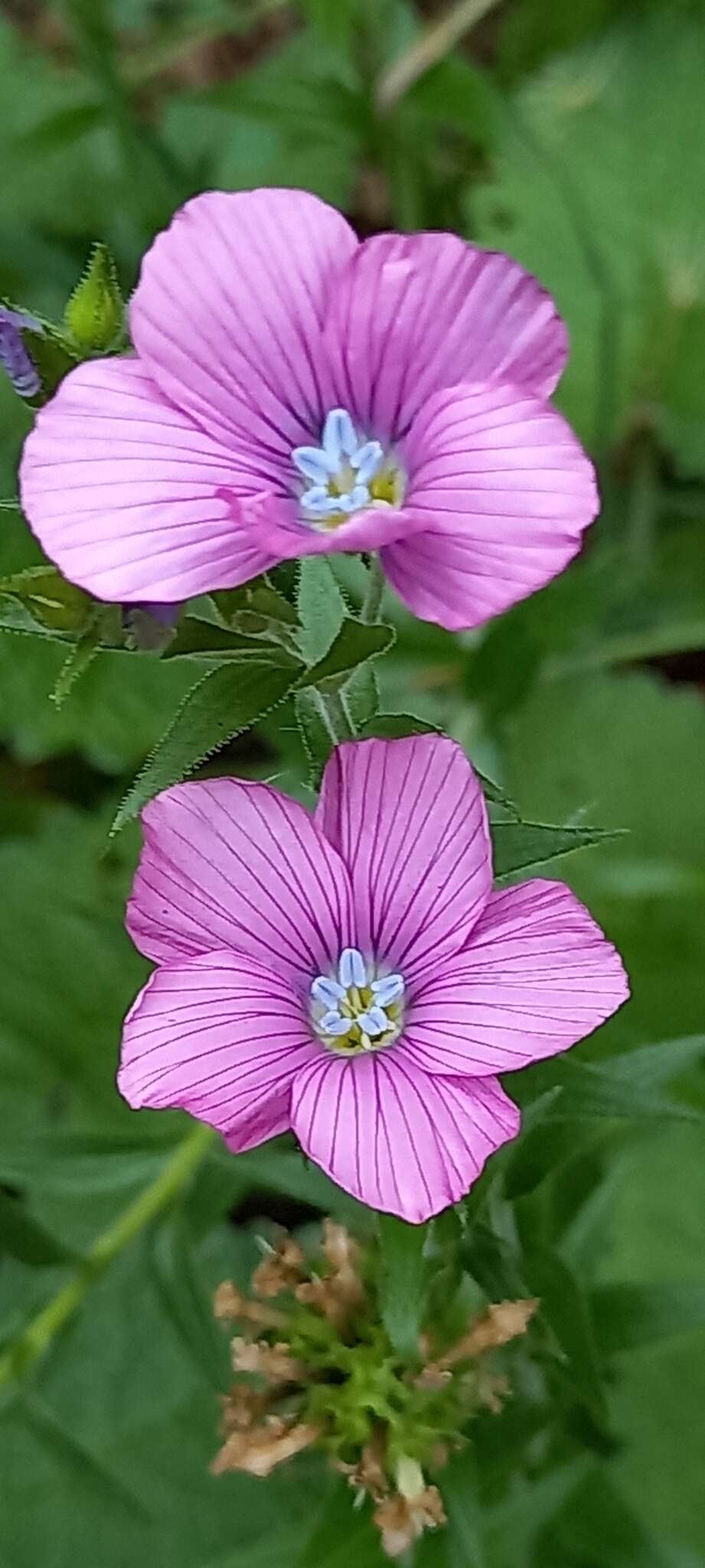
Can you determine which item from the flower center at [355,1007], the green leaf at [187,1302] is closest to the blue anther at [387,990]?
the flower center at [355,1007]

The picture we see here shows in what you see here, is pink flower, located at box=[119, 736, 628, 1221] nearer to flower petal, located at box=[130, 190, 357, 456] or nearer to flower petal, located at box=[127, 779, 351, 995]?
flower petal, located at box=[127, 779, 351, 995]

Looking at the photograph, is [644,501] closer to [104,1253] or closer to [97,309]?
[104,1253]

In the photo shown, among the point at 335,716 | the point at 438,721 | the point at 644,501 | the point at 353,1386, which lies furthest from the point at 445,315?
the point at 644,501

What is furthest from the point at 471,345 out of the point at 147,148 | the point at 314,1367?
the point at 147,148

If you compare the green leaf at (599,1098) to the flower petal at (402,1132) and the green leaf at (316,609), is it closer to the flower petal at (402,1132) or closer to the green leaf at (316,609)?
A: the flower petal at (402,1132)

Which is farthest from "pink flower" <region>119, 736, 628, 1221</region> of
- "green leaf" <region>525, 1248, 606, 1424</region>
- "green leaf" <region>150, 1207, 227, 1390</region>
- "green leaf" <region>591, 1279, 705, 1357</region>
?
"green leaf" <region>150, 1207, 227, 1390</region>

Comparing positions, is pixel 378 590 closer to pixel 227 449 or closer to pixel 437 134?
pixel 227 449
